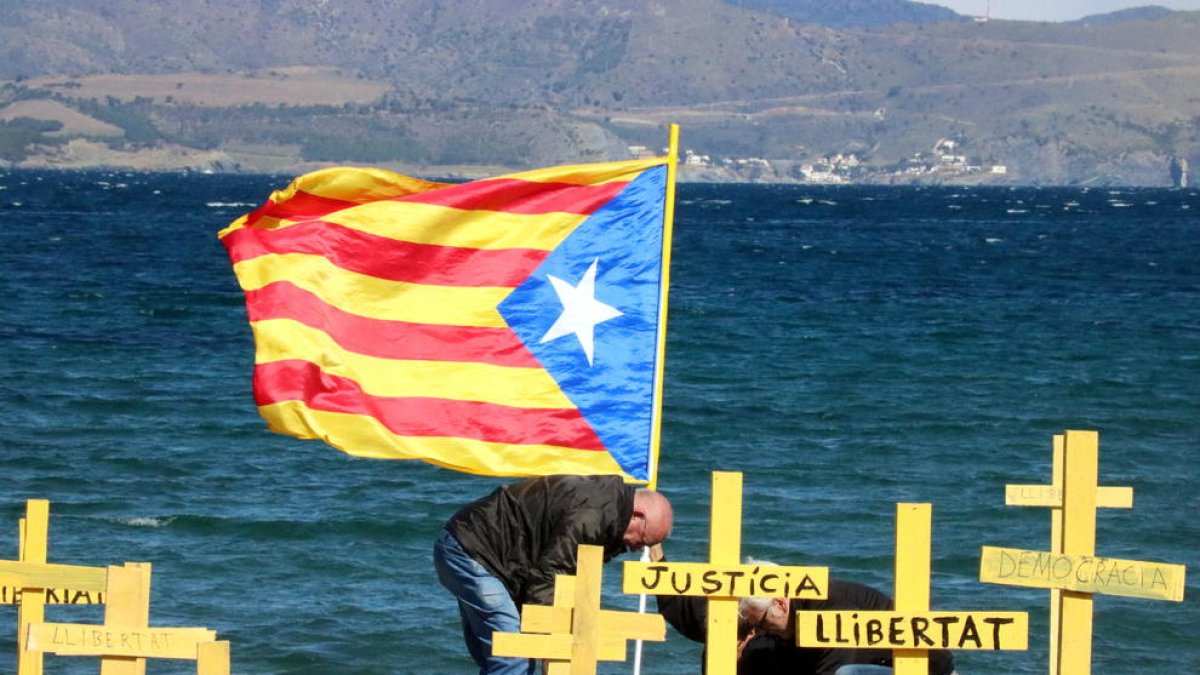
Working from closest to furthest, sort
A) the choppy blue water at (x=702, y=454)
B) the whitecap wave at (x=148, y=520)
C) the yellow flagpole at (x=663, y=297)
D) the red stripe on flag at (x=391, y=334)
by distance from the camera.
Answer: the yellow flagpole at (x=663, y=297), the red stripe on flag at (x=391, y=334), the choppy blue water at (x=702, y=454), the whitecap wave at (x=148, y=520)

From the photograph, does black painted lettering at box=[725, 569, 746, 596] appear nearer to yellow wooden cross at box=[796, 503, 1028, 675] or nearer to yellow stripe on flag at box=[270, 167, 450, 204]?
yellow wooden cross at box=[796, 503, 1028, 675]

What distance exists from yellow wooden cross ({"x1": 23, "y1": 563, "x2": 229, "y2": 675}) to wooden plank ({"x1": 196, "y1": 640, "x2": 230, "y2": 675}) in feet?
0.57

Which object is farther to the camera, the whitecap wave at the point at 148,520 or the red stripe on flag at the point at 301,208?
the whitecap wave at the point at 148,520

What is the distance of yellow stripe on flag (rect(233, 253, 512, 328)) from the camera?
26.1 feet

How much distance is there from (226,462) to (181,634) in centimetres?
1473

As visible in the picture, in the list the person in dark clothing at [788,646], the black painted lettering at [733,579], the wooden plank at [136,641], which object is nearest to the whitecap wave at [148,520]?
the person in dark clothing at [788,646]

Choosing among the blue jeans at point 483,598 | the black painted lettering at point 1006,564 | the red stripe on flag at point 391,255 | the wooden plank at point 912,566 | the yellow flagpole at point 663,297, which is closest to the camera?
the wooden plank at point 912,566

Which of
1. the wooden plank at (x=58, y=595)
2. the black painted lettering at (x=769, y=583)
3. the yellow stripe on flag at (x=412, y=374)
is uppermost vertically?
the yellow stripe on flag at (x=412, y=374)

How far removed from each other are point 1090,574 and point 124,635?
10.6ft

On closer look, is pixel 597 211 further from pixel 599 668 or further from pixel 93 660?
pixel 93 660

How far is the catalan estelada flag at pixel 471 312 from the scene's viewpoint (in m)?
7.77

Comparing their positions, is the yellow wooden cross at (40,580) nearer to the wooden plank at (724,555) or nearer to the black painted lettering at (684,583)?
the black painted lettering at (684,583)

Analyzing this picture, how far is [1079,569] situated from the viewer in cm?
654

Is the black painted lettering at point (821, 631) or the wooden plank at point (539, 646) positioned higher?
the black painted lettering at point (821, 631)
